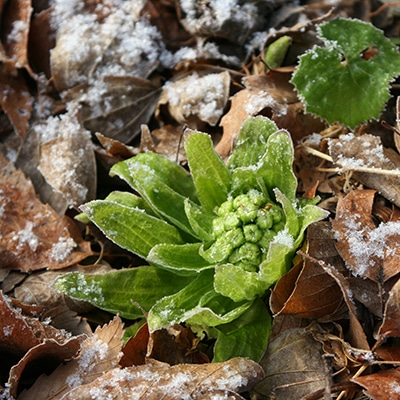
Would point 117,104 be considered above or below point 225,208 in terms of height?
above

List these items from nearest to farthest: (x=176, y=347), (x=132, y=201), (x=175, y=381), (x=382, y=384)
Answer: (x=382, y=384) → (x=175, y=381) → (x=176, y=347) → (x=132, y=201)

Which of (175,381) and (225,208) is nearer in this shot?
(175,381)

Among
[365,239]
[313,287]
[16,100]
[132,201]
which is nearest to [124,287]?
[132,201]

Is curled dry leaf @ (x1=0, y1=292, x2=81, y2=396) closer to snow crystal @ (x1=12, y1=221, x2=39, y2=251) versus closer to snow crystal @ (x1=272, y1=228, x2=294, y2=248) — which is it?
snow crystal @ (x1=12, y1=221, x2=39, y2=251)

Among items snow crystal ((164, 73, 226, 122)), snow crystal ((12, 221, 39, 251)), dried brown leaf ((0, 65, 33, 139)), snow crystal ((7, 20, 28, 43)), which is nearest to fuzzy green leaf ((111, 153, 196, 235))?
snow crystal ((164, 73, 226, 122))

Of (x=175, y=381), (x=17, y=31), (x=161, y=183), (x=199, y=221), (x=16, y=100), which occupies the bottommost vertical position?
(x=175, y=381)

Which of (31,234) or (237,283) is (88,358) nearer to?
(237,283)

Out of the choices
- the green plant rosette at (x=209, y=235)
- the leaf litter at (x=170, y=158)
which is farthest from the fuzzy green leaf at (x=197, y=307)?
the leaf litter at (x=170, y=158)
